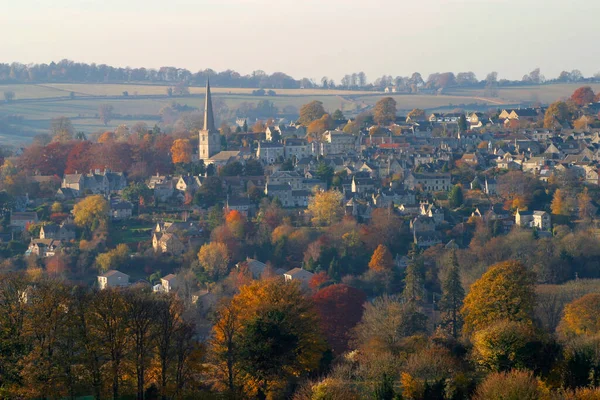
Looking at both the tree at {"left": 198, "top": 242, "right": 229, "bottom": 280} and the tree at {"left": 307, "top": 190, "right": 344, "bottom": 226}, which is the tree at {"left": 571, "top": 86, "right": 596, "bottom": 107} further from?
the tree at {"left": 198, "top": 242, "right": 229, "bottom": 280}

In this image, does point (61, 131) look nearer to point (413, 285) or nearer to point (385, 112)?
point (385, 112)

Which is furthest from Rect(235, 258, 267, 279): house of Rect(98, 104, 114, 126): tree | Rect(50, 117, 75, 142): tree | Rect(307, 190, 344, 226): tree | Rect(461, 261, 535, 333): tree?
Rect(98, 104, 114, 126): tree

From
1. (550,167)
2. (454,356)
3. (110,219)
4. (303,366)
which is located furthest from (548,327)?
(550,167)

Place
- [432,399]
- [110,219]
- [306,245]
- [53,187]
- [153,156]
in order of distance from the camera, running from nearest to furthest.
→ [432,399] → [306,245] → [110,219] → [53,187] → [153,156]

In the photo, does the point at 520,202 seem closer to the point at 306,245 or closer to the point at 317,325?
the point at 306,245

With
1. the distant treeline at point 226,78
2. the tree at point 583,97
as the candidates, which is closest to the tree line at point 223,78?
the distant treeline at point 226,78

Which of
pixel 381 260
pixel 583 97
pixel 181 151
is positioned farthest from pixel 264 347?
pixel 583 97
